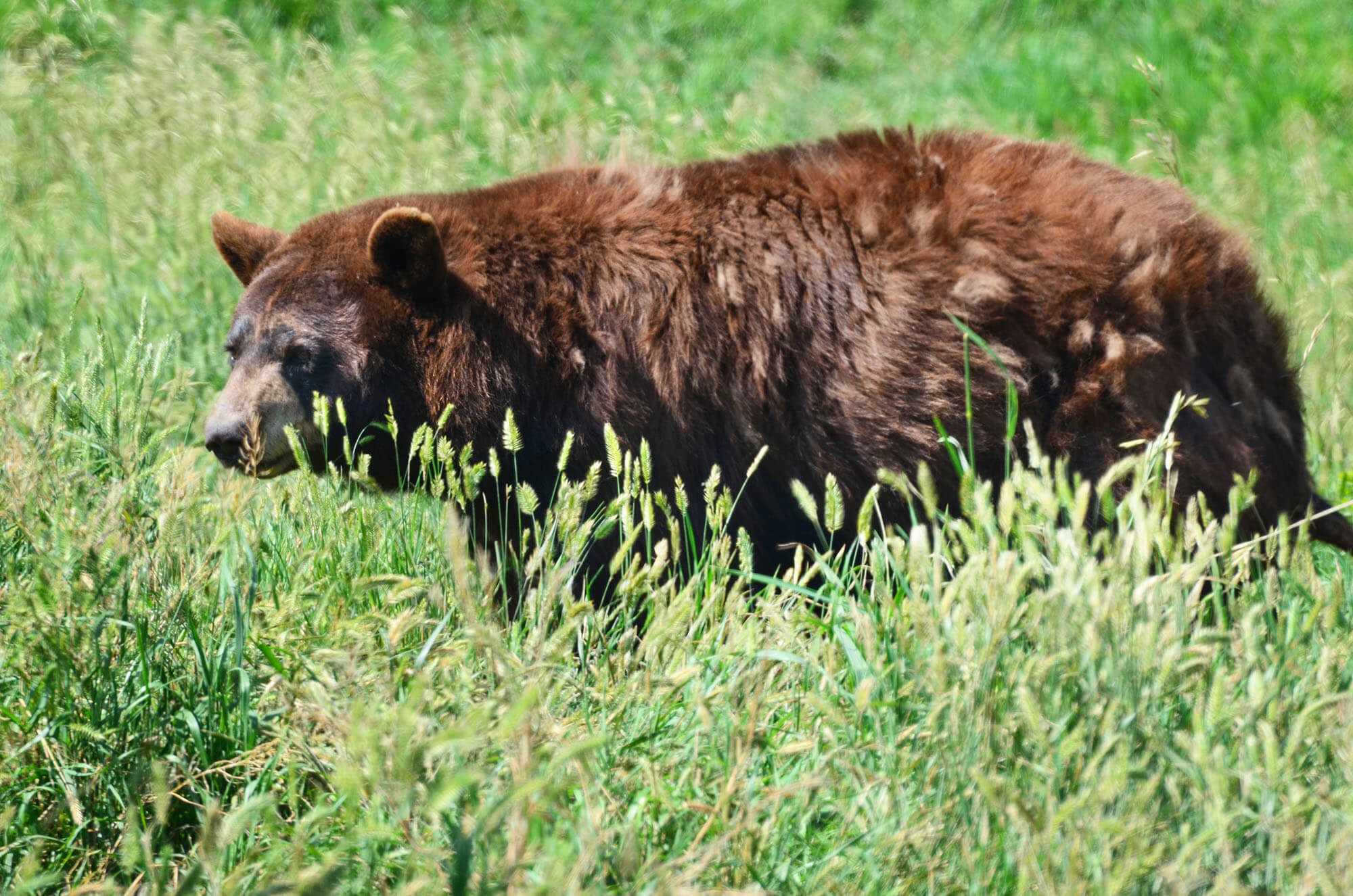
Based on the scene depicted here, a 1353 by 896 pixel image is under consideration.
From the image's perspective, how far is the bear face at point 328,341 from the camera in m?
3.91

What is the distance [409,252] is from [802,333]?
1.25m

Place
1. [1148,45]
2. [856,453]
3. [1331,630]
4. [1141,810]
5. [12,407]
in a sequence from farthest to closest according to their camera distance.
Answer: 1. [1148,45]
2. [856,453]
3. [12,407]
4. [1331,630]
5. [1141,810]

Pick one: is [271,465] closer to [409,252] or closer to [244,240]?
[409,252]

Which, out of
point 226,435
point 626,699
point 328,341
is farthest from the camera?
point 328,341

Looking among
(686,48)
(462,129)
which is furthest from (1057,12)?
(462,129)

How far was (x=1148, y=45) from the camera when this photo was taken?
10.1 m

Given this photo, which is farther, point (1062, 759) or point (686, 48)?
point (686, 48)

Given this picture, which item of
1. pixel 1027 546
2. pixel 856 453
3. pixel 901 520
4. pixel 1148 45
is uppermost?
pixel 1148 45

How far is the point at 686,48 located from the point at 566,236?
6.96 m

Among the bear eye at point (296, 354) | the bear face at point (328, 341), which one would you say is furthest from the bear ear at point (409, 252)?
the bear eye at point (296, 354)

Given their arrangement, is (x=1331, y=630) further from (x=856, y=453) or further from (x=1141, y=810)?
(x=856, y=453)

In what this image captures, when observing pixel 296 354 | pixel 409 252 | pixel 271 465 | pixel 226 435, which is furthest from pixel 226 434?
pixel 409 252

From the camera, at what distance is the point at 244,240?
Answer: 4.46 m

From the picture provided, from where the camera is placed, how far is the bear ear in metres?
3.85
